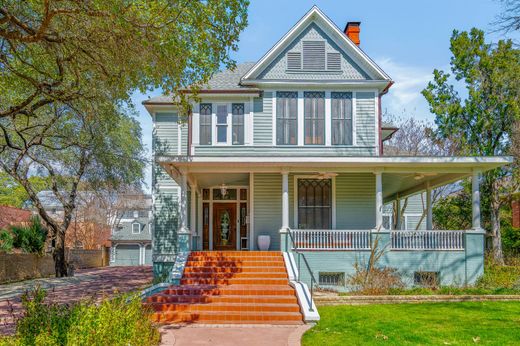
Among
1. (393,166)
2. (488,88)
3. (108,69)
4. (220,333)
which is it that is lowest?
(220,333)

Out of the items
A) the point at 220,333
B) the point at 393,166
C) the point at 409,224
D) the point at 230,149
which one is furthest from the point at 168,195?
the point at 409,224

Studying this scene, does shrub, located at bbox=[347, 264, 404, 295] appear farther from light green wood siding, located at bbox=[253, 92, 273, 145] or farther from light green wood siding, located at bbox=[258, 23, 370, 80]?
light green wood siding, located at bbox=[258, 23, 370, 80]

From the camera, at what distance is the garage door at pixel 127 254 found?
1596 inches

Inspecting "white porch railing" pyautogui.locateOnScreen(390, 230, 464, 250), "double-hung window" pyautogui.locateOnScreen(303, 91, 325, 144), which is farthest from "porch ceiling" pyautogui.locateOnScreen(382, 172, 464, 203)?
"double-hung window" pyautogui.locateOnScreen(303, 91, 325, 144)

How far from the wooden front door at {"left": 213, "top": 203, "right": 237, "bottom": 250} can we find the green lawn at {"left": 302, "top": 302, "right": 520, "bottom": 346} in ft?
22.8

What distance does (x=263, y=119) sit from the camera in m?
17.6

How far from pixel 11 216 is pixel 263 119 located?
61.8 ft

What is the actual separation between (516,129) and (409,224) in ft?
25.4

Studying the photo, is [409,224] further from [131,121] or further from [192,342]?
[192,342]

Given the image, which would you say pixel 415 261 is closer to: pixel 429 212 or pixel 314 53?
pixel 429 212

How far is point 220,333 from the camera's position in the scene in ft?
30.3

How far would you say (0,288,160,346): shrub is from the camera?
6062 mm

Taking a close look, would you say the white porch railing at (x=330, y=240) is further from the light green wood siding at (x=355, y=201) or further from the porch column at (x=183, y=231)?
the porch column at (x=183, y=231)

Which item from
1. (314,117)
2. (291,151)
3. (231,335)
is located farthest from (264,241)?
(231,335)
